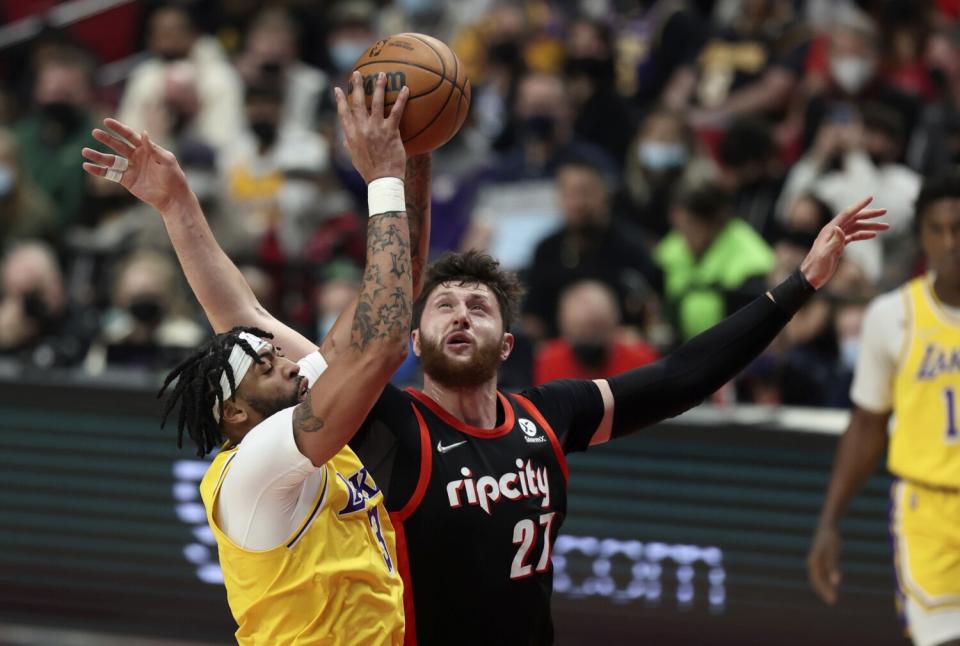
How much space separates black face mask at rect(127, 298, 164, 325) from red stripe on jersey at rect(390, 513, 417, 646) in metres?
5.15

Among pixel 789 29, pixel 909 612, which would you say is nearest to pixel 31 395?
pixel 909 612

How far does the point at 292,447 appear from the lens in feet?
13.3

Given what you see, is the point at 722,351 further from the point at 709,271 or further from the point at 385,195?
the point at 709,271

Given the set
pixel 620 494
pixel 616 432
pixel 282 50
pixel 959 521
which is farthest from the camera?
pixel 282 50

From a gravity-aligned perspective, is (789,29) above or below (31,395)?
above

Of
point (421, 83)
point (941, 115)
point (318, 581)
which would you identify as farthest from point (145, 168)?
point (941, 115)

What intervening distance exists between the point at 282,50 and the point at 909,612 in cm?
777

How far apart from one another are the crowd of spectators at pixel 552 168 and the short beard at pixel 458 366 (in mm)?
3424

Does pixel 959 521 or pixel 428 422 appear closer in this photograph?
pixel 428 422

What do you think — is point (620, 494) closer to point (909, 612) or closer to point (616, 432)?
point (909, 612)

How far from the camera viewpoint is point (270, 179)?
36.8 ft

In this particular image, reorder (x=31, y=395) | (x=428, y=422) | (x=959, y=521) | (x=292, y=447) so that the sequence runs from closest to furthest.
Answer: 1. (x=292, y=447)
2. (x=428, y=422)
3. (x=959, y=521)
4. (x=31, y=395)

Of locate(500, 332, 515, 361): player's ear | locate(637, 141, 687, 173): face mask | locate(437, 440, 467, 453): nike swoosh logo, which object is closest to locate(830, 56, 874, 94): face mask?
locate(637, 141, 687, 173): face mask

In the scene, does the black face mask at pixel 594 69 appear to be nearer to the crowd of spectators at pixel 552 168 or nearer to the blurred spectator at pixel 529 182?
the crowd of spectators at pixel 552 168
